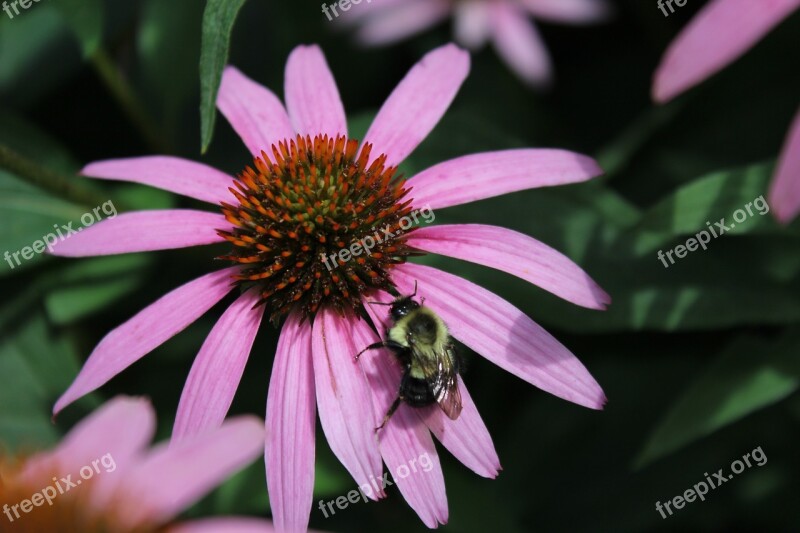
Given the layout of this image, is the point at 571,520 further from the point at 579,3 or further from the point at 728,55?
the point at 579,3

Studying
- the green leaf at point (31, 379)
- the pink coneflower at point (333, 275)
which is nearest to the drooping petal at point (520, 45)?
the pink coneflower at point (333, 275)

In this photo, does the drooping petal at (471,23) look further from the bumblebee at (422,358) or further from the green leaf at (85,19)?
the bumblebee at (422,358)

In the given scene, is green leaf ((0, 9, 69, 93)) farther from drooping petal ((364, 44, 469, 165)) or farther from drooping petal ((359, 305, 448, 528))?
drooping petal ((359, 305, 448, 528))

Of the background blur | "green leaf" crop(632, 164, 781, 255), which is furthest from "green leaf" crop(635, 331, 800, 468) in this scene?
"green leaf" crop(632, 164, 781, 255)

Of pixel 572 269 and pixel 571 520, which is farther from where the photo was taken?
pixel 571 520

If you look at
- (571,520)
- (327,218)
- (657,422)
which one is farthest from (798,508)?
(327,218)
